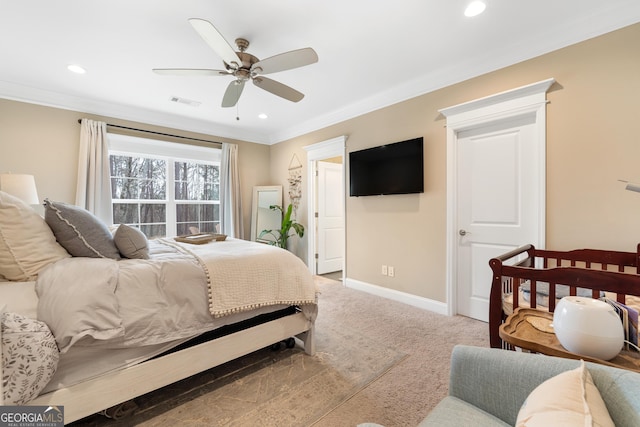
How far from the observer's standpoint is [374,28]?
6.92 ft

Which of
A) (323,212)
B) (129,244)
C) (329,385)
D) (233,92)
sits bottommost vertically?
(329,385)

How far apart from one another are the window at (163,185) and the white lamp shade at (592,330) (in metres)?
4.06

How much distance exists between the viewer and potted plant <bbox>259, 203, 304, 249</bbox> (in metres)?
4.60

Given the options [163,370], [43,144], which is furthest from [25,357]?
[43,144]

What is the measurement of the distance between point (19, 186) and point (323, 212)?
3599mm

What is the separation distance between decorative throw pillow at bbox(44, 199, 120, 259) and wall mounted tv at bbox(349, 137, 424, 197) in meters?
2.73

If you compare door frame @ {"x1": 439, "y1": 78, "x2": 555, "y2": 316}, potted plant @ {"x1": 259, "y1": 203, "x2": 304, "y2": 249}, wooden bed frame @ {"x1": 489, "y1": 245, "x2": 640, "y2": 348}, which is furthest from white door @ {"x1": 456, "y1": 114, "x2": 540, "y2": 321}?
potted plant @ {"x1": 259, "y1": 203, "x2": 304, "y2": 249}

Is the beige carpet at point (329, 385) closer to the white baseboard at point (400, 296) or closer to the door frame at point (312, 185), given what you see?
the white baseboard at point (400, 296)

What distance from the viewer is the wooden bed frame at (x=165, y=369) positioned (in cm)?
121

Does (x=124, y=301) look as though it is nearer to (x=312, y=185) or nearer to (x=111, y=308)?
(x=111, y=308)

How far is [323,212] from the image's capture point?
184 inches

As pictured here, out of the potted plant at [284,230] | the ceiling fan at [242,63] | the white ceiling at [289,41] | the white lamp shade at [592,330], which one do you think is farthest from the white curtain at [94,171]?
the white lamp shade at [592,330]

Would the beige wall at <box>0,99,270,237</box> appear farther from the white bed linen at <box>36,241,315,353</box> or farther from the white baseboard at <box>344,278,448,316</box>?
the white baseboard at <box>344,278,448,316</box>

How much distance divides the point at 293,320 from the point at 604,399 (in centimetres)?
164
